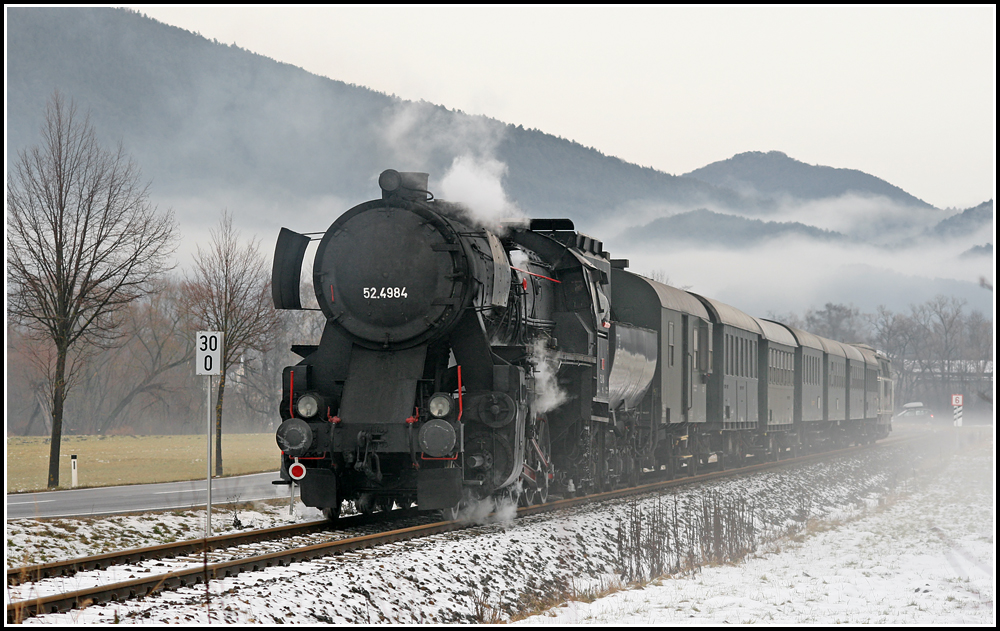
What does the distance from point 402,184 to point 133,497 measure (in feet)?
31.6

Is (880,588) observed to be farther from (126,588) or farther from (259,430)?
(259,430)

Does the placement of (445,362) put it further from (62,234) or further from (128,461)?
(128,461)

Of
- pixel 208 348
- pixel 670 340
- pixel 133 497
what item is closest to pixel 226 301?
pixel 133 497

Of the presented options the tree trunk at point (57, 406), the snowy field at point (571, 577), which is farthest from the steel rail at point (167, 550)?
the tree trunk at point (57, 406)

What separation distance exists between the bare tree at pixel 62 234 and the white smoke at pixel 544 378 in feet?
37.8

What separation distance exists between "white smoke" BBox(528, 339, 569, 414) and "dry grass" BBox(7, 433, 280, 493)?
13014mm

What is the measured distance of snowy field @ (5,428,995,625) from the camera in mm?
7562

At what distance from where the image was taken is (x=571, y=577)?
10602mm

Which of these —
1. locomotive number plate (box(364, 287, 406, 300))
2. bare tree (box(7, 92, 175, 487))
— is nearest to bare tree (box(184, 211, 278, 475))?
bare tree (box(7, 92, 175, 487))

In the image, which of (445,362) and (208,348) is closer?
(445,362)

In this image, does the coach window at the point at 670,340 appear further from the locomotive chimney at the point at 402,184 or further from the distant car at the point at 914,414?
the distant car at the point at 914,414

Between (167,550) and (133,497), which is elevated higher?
(167,550)

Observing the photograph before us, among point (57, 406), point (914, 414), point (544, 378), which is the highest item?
point (544, 378)

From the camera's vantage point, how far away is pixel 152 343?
60.1m
